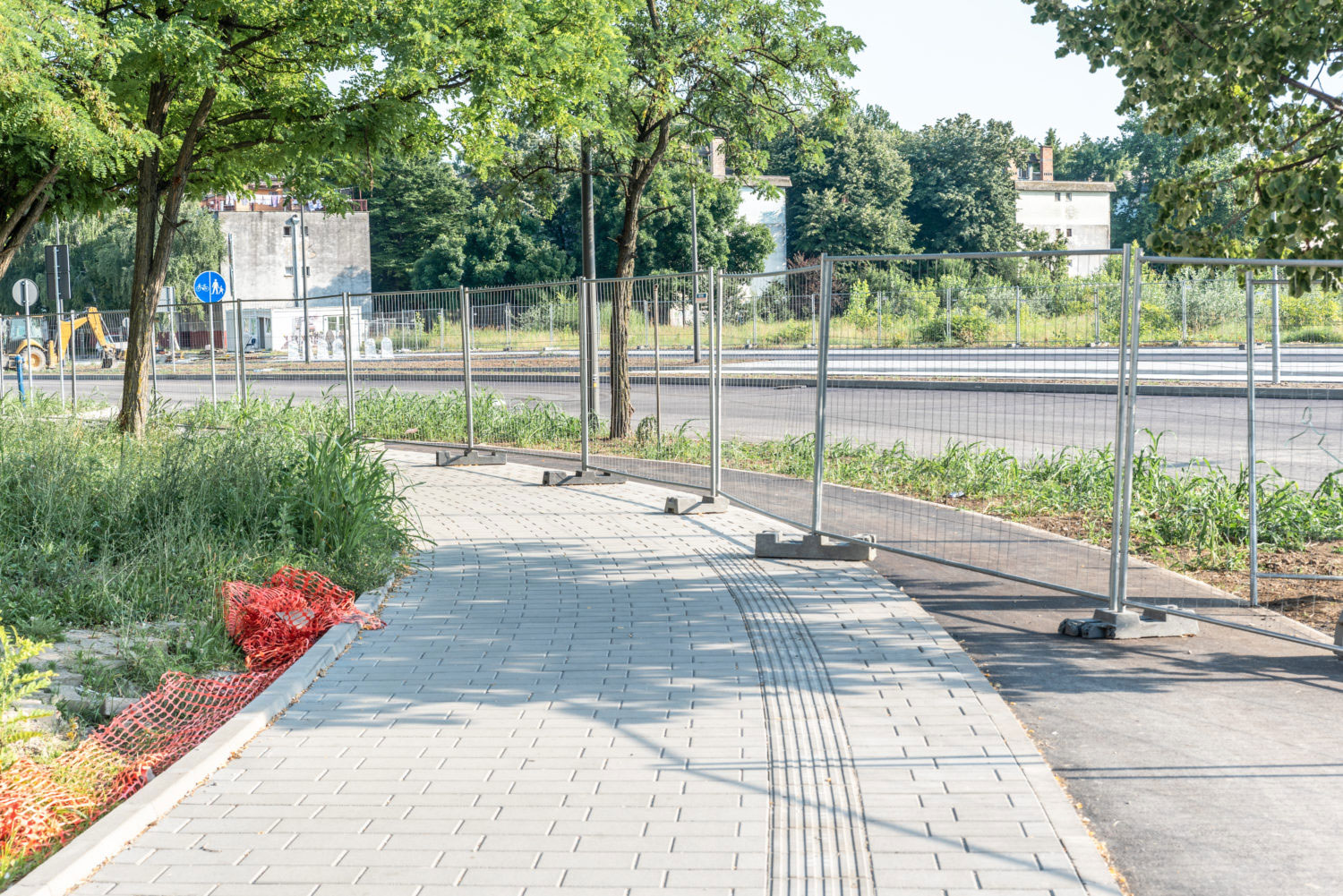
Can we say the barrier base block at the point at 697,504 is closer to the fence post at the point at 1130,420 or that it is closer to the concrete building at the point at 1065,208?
the fence post at the point at 1130,420

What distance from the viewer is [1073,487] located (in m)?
10.7

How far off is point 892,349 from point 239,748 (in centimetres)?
529

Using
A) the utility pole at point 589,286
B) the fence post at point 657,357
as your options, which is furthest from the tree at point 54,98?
the fence post at point 657,357

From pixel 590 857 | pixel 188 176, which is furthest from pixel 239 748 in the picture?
pixel 188 176

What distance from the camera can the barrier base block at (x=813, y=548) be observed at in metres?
8.89

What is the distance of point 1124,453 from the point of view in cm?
673

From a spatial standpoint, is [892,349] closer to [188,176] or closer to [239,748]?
[239,748]

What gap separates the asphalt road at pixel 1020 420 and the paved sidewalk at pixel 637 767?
1.94 m

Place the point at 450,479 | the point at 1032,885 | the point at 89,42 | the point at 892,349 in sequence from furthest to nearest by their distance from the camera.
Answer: the point at 450,479 < the point at 89,42 < the point at 892,349 < the point at 1032,885

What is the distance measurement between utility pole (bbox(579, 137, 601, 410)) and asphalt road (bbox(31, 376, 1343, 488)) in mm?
356

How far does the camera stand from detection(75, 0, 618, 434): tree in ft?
41.5

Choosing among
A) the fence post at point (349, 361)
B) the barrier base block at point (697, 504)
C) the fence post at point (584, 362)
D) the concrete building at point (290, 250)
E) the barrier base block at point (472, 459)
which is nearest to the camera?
the barrier base block at point (697, 504)

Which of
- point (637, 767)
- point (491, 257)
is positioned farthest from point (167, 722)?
point (491, 257)

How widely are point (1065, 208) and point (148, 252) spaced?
80.3m
